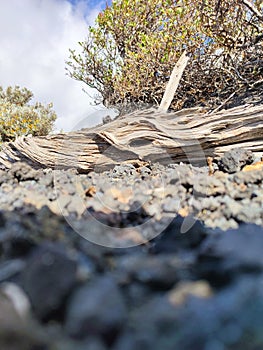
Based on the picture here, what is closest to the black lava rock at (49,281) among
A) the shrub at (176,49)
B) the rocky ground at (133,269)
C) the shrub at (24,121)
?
the rocky ground at (133,269)

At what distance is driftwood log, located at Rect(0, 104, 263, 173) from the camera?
10.0 ft

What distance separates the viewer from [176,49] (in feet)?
16.3

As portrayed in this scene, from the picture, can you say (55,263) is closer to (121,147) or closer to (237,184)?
(237,184)

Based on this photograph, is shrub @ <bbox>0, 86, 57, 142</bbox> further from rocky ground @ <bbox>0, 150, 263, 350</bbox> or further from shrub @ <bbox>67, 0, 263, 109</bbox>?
rocky ground @ <bbox>0, 150, 263, 350</bbox>

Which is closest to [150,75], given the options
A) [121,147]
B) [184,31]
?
[184,31]

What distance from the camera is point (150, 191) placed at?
6.59 feet

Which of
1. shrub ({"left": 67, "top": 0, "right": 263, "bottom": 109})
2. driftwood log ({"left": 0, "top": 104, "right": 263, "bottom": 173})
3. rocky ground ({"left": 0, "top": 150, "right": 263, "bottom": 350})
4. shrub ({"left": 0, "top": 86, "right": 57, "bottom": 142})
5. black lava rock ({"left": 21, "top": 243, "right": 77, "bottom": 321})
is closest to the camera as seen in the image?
rocky ground ({"left": 0, "top": 150, "right": 263, "bottom": 350})

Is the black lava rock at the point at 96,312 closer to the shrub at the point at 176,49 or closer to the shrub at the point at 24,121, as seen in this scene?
the shrub at the point at 176,49

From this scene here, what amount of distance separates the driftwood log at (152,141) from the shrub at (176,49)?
1355 millimetres

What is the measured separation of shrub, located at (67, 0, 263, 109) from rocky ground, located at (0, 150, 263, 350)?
3.19m

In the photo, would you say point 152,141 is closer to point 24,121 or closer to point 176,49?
point 176,49

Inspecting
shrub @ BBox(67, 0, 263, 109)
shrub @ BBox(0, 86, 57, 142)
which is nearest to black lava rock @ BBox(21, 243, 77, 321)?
shrub @ BBox(67, 0, 263, 109)

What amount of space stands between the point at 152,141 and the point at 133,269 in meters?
2.29

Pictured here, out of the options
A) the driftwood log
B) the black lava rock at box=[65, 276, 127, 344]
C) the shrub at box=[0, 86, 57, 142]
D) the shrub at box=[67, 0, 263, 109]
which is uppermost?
the shrub at box=[67, 0, 263, 109]
